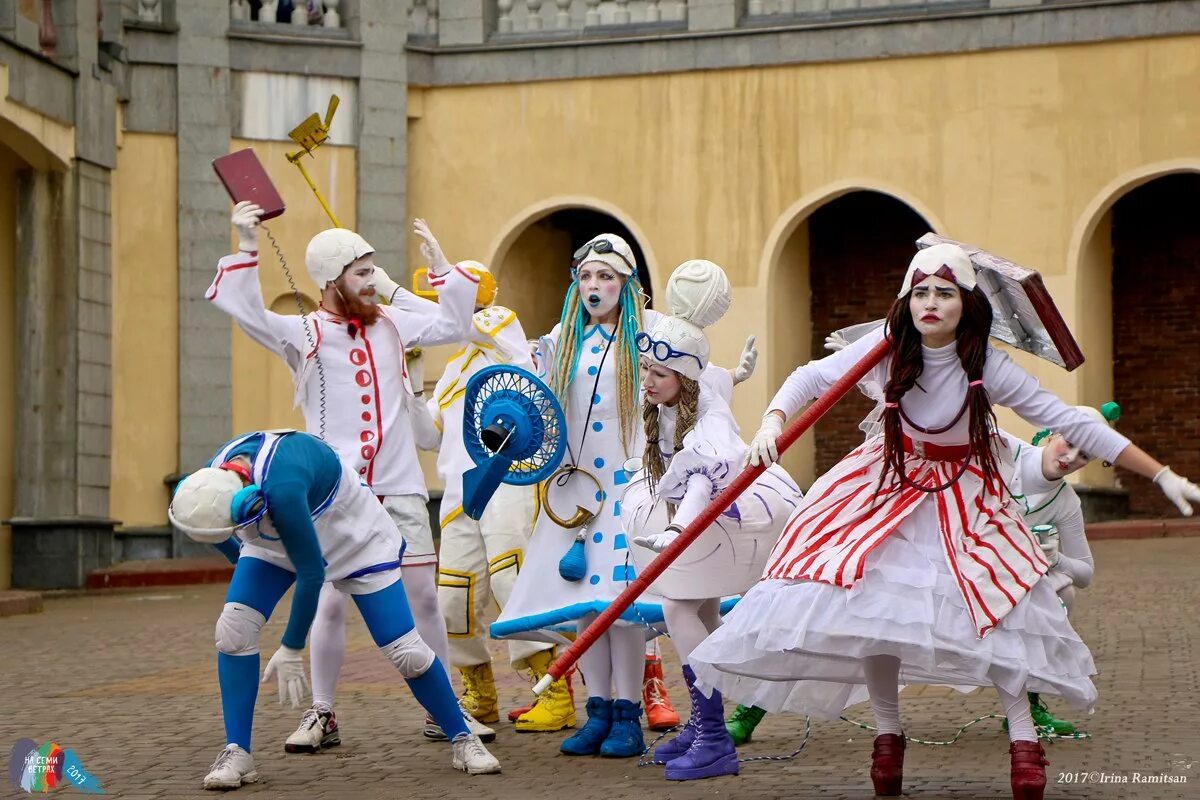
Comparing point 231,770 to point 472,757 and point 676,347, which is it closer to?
point 472,757

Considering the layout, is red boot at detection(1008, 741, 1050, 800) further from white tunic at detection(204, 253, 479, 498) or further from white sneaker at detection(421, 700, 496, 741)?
white tunic at detection(204, 253, 479, 498)

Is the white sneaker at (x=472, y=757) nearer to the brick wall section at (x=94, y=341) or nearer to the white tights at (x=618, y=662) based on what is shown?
the white tights at (x=618, y=662)

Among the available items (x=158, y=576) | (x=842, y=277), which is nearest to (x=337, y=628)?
(x=158, y=576)

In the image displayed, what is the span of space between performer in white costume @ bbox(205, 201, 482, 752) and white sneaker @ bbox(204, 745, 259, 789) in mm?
806

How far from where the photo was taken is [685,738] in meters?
7.18

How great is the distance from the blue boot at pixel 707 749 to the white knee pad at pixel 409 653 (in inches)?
36.9

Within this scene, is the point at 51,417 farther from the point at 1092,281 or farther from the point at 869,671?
the point at 869,671

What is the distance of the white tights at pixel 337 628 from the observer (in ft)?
26.0

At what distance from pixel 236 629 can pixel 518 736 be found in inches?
67.7

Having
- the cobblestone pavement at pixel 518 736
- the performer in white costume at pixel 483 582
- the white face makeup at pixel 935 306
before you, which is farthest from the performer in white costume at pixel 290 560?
the white face makeup at pixel 935 306

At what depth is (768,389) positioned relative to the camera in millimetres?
18781

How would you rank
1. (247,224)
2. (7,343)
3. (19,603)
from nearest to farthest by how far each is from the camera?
(247,224) → (19,603) → (7,343)

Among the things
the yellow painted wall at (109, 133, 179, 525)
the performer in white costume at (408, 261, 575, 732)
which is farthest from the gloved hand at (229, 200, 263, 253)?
the yellow painted wall at (109, 133, 179, 525)

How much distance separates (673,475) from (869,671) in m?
1.08
